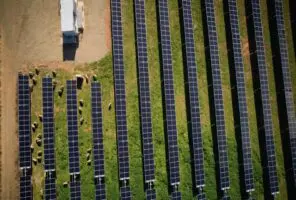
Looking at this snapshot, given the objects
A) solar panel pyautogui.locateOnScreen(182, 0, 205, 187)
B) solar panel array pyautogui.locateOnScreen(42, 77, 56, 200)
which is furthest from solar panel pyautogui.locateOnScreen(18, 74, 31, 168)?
solar panel pyautogui.locateOnScreen(182, 0, 205, 187)

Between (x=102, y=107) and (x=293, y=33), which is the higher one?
(x=293, y=33)

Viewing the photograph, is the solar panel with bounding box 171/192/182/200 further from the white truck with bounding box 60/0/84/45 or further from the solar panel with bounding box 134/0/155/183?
the white truck with bounding box 60/0/84/45

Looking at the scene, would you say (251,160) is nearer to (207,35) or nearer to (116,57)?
(207,35)

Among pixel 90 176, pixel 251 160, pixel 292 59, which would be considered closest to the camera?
pixel 90 176

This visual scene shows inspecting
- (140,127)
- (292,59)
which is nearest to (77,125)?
(140,127)

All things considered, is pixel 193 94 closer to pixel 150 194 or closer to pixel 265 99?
pixel 265 99

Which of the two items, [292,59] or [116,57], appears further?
[292,59]

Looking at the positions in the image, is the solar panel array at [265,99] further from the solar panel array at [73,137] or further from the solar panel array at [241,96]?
the solar panel array at [73,137]
